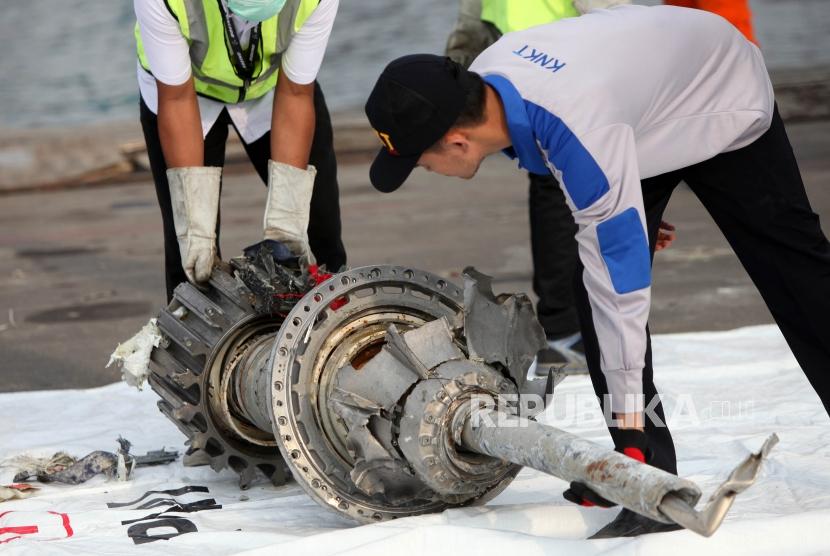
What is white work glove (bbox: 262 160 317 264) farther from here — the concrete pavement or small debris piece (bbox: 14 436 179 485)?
the concrete pavement

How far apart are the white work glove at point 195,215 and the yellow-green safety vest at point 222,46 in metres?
0.29

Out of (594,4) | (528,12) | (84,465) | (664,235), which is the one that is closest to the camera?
(664,235)

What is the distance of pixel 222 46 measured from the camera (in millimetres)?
3240

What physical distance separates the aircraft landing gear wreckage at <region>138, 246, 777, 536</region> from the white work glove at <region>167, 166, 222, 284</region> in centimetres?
16

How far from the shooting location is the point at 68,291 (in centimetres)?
589

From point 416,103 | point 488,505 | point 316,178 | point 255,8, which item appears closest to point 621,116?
point 416,103

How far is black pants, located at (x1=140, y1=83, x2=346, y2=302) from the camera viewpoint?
3.48 meters

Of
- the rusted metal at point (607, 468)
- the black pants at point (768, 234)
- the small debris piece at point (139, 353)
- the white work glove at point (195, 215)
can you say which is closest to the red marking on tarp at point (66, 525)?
the small debris piece at point (139, 353)

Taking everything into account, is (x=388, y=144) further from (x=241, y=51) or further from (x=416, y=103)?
(x=241, y=51)

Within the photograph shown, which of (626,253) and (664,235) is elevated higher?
(626,253)

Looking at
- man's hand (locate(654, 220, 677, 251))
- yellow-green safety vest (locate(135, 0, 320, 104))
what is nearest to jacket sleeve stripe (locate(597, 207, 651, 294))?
man's hand (locate(654, 220, 677, 251))

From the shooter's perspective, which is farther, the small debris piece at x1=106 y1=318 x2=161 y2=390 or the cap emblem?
the small debris piece at x1=106 y1=318 x2=161 y2=390

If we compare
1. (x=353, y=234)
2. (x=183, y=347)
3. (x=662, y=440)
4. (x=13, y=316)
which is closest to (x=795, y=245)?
(x=662, y=440)

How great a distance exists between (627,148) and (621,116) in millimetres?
73
